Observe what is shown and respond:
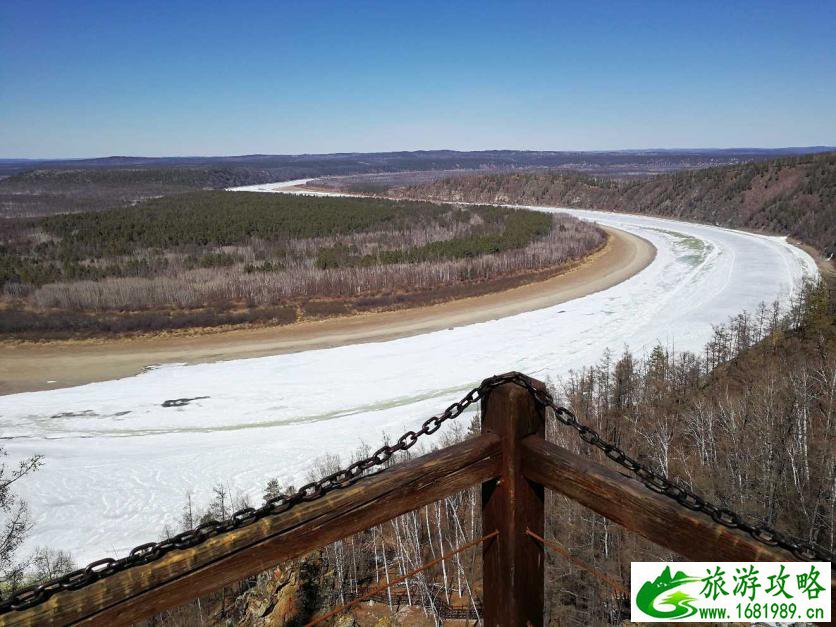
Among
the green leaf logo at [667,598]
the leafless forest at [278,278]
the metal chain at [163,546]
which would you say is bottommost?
the leafless forest at [278,278]

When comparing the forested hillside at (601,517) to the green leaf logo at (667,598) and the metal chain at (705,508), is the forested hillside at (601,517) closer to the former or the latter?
the green leaf logo at (667,598)

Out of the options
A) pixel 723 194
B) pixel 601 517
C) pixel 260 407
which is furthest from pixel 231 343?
pixel 723 194

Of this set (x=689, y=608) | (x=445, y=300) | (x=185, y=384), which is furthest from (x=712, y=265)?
(x=689, y=608)

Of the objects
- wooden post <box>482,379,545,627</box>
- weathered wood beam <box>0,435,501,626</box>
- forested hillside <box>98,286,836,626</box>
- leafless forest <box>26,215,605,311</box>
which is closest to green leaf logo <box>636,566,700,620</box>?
wooden post <box>482,379,545,627</box>

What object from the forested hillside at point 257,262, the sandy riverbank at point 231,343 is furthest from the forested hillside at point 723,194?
the sandy riverbank at point 231,343

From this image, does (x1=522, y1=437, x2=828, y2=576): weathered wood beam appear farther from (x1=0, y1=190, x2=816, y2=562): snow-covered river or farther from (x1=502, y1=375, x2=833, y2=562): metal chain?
(x1=0, y1=190, x2=816, y2=562): snow-covered river

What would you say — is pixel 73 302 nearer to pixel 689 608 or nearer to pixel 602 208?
pixel 689 608

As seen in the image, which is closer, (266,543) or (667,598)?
(266,543)

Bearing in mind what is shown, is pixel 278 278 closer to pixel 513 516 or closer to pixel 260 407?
pixel 260 407
